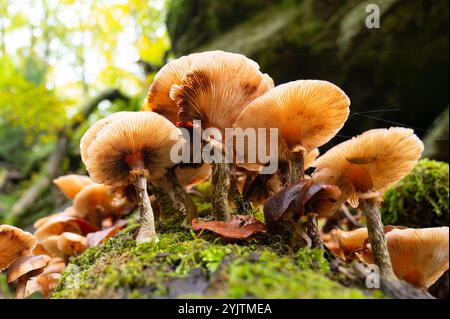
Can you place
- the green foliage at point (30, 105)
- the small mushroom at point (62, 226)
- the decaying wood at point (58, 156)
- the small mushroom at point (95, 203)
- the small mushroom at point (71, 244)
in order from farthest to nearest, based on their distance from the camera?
the green foliage at point (30, 105), the decaying wood at point (58, 156), the small mushroom at point (95, 203), the small mushroom at point (62, 226), the small mushroom at point (71, 244)

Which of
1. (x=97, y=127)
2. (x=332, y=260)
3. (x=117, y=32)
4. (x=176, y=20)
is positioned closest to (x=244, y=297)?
(x=332, y=260)

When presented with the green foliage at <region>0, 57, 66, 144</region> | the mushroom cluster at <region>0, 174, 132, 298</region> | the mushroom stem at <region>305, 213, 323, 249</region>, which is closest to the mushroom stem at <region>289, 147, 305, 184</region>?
the mushroom stem at <region>305, 213, 323, 249</region>

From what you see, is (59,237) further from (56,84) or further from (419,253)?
(56,84)

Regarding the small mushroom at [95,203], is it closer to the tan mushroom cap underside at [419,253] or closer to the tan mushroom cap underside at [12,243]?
the tan mushroom cap underside at [12,243]

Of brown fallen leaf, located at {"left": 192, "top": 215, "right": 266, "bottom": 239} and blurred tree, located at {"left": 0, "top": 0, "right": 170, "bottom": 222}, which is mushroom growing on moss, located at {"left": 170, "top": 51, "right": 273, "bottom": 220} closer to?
brown fallen leaf, located at {"left": 192, "top": 215, "right": 266, "bottom": 239}

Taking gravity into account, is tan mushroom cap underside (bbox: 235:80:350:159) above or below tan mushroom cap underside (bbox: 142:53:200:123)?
below

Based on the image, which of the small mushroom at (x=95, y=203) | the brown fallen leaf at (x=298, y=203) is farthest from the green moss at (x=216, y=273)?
the small mushroom at (x=95, y=203)
